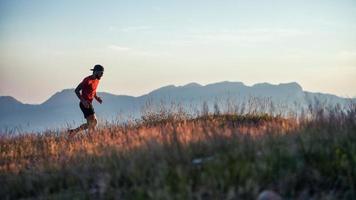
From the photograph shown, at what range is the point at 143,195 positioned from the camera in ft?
21.2

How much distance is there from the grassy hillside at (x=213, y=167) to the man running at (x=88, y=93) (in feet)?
19.8

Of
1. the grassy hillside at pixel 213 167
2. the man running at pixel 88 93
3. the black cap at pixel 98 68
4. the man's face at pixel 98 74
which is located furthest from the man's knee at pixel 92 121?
the grassy hillside at pixel 213 167

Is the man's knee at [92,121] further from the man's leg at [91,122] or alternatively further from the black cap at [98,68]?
the black cap at [98,68]

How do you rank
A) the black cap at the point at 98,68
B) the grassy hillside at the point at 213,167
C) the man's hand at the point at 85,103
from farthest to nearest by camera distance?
the man's hand at the point at 85,103
the black cap at the point at 98,68
the grassy hillside at the point at 213,167

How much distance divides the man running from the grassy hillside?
6048 mm

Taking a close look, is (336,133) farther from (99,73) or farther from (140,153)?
(99,73)

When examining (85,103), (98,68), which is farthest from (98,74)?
(85,103)

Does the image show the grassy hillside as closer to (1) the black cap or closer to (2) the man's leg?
(2) the man's leg

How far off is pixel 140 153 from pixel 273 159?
1788 mm

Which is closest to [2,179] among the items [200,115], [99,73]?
[99,73]

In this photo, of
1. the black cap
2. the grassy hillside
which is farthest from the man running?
the grassy hillside

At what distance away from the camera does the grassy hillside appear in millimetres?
6387

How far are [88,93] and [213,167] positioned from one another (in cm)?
919

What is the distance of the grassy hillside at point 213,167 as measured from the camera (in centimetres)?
639
